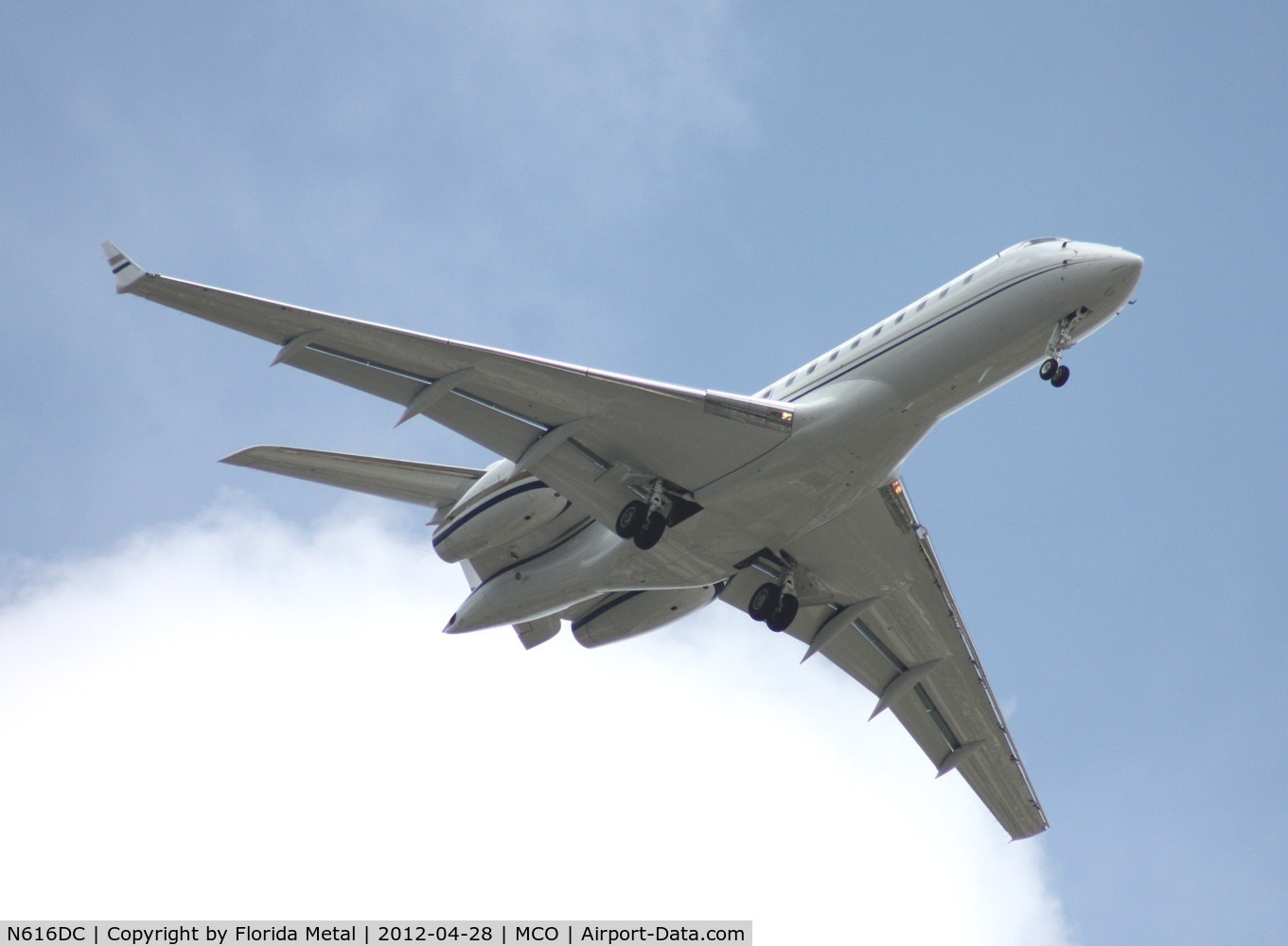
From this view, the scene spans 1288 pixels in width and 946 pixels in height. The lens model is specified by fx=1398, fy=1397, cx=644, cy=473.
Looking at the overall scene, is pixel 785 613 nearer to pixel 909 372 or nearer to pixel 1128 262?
pixel 909 372

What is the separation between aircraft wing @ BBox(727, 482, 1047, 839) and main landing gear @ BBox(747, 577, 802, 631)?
57 centimetres

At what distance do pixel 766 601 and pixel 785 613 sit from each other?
43 centimetres

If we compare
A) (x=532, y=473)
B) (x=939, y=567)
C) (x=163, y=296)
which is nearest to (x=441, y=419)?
(x=532, y=473)

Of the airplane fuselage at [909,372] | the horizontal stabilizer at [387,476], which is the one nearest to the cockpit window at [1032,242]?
the airplane fuselage at [909,372]

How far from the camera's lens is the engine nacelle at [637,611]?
1067 inches

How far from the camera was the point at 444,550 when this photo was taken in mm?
25141

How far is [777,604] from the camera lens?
26.7m

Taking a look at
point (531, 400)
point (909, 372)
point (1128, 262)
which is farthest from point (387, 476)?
point (1128, 262)

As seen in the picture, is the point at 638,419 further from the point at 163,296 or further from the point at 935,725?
the point at 935,725

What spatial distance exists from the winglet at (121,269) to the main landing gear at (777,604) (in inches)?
500

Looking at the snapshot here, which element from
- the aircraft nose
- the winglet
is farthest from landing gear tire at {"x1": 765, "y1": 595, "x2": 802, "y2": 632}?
the winglet

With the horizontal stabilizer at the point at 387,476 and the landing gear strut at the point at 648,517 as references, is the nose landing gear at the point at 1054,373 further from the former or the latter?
the horizontal stabilizer at the point at 387,476

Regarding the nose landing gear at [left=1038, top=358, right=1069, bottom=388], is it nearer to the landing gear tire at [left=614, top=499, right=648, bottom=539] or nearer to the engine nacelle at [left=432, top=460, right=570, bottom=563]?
the landing gear tire at [left=614, top=499, right=648, bottom=539]

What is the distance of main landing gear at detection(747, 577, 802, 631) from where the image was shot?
87.7 ft
